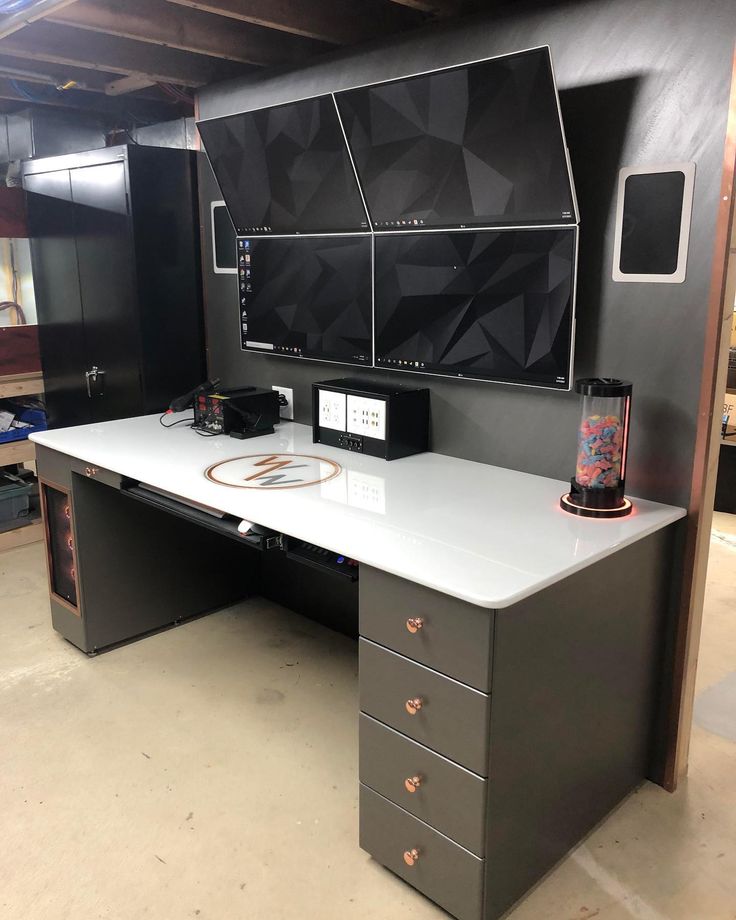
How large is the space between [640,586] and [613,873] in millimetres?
708

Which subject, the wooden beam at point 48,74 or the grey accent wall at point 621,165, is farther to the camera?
the wooden beam at point 48,74

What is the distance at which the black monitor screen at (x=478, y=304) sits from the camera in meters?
2.17

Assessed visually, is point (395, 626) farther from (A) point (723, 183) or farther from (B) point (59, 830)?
(A) point (723, 183)

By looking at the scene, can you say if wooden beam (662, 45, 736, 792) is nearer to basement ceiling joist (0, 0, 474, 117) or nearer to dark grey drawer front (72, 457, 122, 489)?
basement ceiling joist (0, 0, 474, 117)

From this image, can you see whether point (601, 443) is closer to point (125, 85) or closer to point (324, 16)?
point (324, 16)

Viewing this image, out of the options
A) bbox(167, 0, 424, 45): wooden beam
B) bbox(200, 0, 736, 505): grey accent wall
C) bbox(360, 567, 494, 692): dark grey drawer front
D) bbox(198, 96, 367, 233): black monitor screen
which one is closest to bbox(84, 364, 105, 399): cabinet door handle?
bbox(198, 96, 367, 233): black monitor screen

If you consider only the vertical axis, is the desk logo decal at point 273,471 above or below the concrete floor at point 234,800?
above

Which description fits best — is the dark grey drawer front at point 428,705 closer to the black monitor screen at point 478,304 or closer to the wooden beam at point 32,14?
the black monitor screen at point 478,304

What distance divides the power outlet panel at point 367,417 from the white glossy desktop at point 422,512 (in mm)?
90

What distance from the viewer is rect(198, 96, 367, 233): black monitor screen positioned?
8.36 feet

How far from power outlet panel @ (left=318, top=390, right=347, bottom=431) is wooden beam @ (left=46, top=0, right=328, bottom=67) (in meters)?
1.23

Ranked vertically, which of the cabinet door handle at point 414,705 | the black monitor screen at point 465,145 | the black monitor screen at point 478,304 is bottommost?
the cabinet door handle at point 414,705

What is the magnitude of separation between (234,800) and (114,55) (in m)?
2.65

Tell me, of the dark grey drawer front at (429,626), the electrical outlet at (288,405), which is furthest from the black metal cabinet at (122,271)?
the dark grey drawer front at (429,626)
